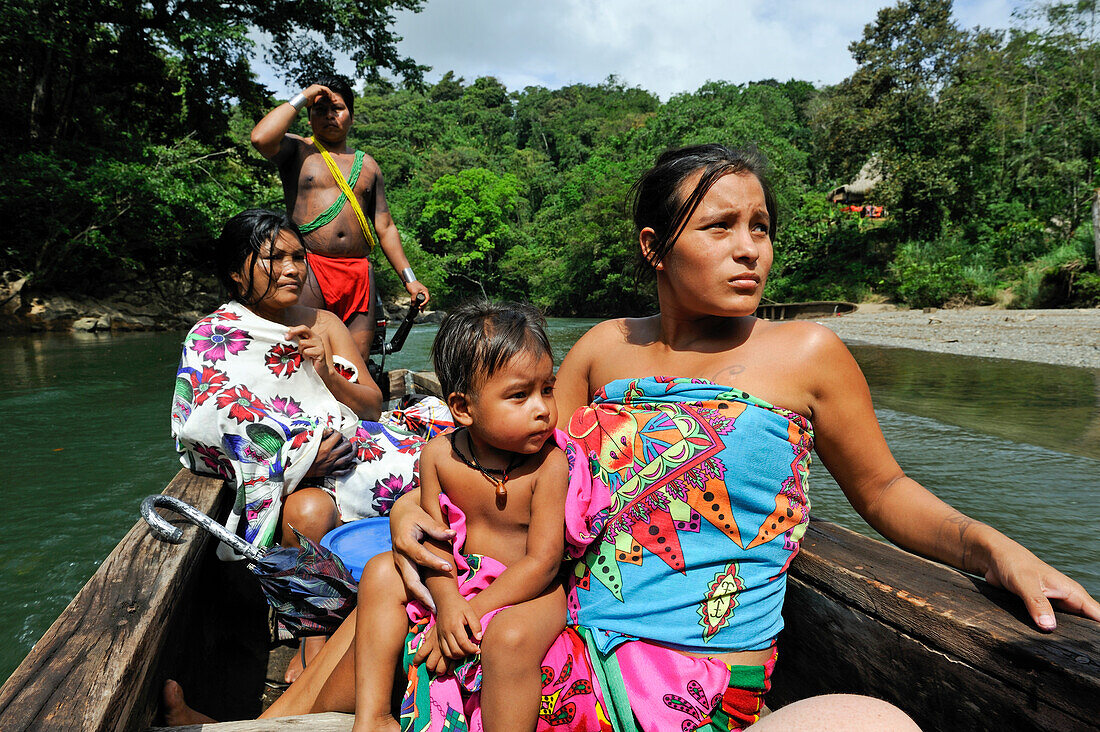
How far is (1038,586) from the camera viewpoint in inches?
43.3

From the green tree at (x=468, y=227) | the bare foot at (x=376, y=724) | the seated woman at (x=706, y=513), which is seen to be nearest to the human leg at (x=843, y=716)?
the seated woman at (x=706, y=513)

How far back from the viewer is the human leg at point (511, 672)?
1.15 metres

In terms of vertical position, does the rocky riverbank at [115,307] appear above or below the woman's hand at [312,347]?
below

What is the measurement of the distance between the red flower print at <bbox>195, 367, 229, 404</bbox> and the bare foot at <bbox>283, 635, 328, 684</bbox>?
2.76 feet

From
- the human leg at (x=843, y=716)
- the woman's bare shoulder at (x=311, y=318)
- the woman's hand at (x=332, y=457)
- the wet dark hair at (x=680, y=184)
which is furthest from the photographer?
the woman's bare shoulder at (x=311, y=318)

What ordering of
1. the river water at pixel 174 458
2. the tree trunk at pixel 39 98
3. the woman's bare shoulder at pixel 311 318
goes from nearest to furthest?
the woman's bare shoulder at pixel 311 318
the river water at pixel 174 458
the tree trunk at pixel 39 98

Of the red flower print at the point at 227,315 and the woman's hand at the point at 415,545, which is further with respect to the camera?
the red flower print at the point at 227,315

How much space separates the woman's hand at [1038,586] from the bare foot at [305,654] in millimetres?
1774

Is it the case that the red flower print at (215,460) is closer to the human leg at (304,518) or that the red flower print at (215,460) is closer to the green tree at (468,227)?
the human leg at (304,518)

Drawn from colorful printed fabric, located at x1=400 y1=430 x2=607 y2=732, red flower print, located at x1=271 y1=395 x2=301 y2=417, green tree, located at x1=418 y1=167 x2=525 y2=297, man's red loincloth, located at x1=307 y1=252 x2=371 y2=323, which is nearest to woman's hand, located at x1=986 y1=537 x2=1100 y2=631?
colorful printed fabric, located at x1=400 y1=430 x2=607 y2=732

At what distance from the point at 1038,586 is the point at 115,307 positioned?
18770 millimetres

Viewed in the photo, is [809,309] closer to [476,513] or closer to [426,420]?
[426,420]

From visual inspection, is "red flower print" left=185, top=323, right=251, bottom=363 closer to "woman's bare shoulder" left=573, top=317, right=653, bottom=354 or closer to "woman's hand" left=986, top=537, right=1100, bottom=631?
"woman's bare shoulder" left=573, top=317, right=653, bottom=354

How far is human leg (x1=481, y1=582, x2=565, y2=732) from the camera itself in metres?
1.15
